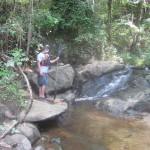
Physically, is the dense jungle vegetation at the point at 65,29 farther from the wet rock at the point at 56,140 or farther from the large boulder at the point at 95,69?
the wet rock at the point at 56,140

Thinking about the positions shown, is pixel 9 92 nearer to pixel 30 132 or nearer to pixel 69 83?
pixel 30 132

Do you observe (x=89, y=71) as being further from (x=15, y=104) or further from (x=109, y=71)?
(x=15, y=104)

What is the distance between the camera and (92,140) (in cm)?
615

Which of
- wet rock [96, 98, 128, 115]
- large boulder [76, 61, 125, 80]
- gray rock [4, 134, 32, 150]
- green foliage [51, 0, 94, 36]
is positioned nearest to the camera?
gray rock [4, 134, 32, 150]

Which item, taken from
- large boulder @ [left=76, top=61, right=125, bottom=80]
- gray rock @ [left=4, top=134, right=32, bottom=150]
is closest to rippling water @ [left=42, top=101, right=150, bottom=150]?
gray rock @ [left=4, top=134, right=32, bottom=150]

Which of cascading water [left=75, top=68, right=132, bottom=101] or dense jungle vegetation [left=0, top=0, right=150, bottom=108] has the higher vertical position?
dense jungle vegetation [left=0, top=0, right=150, bottom=108]

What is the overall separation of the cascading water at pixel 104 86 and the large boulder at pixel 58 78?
846 millimetres

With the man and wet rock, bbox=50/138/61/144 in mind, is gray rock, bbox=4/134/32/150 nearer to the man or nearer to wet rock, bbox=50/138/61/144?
wet rock, bbox=50/138/61/144

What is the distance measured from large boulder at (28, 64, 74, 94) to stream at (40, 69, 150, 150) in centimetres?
86

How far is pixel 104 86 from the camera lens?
1105 cm

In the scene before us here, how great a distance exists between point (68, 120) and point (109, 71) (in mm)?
4700

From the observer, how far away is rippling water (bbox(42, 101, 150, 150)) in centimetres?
587

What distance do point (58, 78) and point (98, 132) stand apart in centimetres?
382

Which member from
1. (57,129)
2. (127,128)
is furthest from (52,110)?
(127,128)
